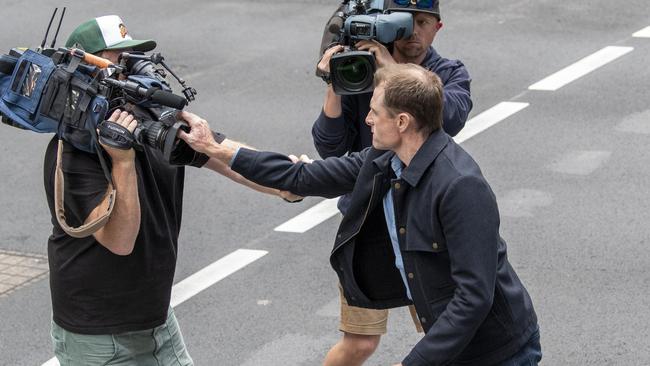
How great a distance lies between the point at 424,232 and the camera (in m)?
5.16

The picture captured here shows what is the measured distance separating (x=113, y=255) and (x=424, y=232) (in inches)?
60.0

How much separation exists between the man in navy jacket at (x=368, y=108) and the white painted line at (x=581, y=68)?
5849 mm

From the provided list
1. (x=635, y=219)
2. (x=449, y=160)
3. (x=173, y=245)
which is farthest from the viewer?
(x=635, y=219)

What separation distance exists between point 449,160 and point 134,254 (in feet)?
5.28

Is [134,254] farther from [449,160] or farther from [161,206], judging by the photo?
[449,160]

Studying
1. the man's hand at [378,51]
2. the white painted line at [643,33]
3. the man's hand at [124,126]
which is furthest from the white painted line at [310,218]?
the white painted line at [643,33]

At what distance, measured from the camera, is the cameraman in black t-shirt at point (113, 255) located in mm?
5656

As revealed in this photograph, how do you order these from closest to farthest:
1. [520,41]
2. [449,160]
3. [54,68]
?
[449,160] < [54,68] < [520,41]

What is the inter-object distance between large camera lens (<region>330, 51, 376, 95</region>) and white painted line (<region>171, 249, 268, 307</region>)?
291cm

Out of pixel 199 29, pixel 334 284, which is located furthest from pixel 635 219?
pixel 199 29

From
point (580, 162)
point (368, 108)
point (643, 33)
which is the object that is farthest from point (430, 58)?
point (643, 33)

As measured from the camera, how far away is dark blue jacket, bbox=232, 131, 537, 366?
5000 mm

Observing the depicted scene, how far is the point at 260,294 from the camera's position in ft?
29.0

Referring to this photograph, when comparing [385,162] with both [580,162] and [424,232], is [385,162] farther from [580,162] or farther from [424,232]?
[580,162]
